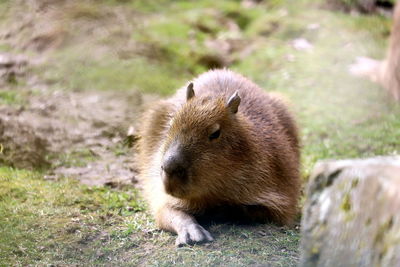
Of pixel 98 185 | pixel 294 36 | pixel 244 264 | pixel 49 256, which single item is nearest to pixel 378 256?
pixel 244 264

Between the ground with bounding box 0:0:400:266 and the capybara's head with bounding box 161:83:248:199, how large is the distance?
40 cm

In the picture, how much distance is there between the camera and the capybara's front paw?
396 cm

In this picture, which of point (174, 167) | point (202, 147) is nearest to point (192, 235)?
point (174, 167)

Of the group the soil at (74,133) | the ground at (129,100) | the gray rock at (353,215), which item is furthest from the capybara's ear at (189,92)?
the gray rock at (353,215)

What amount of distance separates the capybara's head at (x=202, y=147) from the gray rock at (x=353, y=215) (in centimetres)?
163

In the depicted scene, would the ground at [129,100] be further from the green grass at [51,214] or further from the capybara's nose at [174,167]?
the capybara's nose at [174,167]

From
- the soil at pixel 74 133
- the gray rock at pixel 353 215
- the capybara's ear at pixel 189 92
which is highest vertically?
the gray rock at pixel 353 215

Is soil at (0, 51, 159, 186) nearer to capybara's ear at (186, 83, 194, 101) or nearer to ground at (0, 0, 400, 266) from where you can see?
ground at (0, 0, 400, 266)

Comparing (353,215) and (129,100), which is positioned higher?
(353,215)

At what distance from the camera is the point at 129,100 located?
7.68 m

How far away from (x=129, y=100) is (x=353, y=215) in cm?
564

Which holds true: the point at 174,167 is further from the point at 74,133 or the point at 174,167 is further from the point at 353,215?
the point at 74,133

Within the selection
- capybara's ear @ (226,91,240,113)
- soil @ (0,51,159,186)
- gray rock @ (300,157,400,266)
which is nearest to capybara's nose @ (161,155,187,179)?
capybara's ear @ (226,91,240,113)

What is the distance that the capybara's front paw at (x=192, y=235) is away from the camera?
3.96 m
